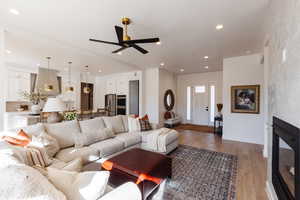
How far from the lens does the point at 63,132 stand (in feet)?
Answer: 8.73

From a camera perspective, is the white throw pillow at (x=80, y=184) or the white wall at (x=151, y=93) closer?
the white throw pillow at (x=80, y=184)

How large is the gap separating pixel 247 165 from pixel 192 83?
17.0 feet

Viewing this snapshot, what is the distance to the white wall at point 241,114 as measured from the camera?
172 inches

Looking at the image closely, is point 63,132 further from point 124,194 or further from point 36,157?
point 124,194

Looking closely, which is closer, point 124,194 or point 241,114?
point 124,194

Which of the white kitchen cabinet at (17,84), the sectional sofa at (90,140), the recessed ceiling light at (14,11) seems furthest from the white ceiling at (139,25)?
the sectional sofa at (90,140)

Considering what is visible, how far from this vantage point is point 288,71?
4.60 feet

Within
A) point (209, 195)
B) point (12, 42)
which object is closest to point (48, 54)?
point (12, 42)

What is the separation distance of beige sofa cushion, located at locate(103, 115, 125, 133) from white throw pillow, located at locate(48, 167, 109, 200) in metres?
2.46

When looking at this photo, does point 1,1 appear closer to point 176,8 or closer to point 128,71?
point 176,8

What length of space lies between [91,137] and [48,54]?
11.4 ft

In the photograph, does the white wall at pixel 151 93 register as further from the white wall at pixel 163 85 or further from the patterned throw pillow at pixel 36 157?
the patterned throw pillow at pixel 36 157

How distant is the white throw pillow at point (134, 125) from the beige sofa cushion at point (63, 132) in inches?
56.3

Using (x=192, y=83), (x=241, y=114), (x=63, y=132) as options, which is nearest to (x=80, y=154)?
(x=63, y=132)
